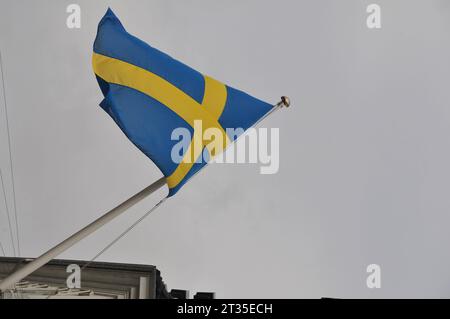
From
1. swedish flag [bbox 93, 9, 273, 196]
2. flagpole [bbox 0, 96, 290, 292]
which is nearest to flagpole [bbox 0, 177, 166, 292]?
flagpole [bbox 0, 96, 290, 292]

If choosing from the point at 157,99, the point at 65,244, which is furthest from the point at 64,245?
the point at 157,99

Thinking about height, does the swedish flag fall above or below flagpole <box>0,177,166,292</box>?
above

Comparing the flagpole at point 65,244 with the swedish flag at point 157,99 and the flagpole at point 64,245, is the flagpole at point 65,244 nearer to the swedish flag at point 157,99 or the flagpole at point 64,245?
the flagpole at point 64,245

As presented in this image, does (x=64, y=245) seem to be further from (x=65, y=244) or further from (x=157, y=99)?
(x=157, y=99)

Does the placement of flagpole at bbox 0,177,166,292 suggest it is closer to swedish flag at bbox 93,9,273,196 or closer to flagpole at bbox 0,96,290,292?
flagpole at bbox 0,96,290,292

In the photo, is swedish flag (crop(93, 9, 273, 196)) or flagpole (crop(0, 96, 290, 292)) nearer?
flagpole (crop(0, 96, 290, 292))

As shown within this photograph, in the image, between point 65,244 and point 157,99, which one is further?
point 157,99

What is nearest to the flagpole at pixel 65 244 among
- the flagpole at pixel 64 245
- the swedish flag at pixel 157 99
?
the flagpole at pixel 64 245
